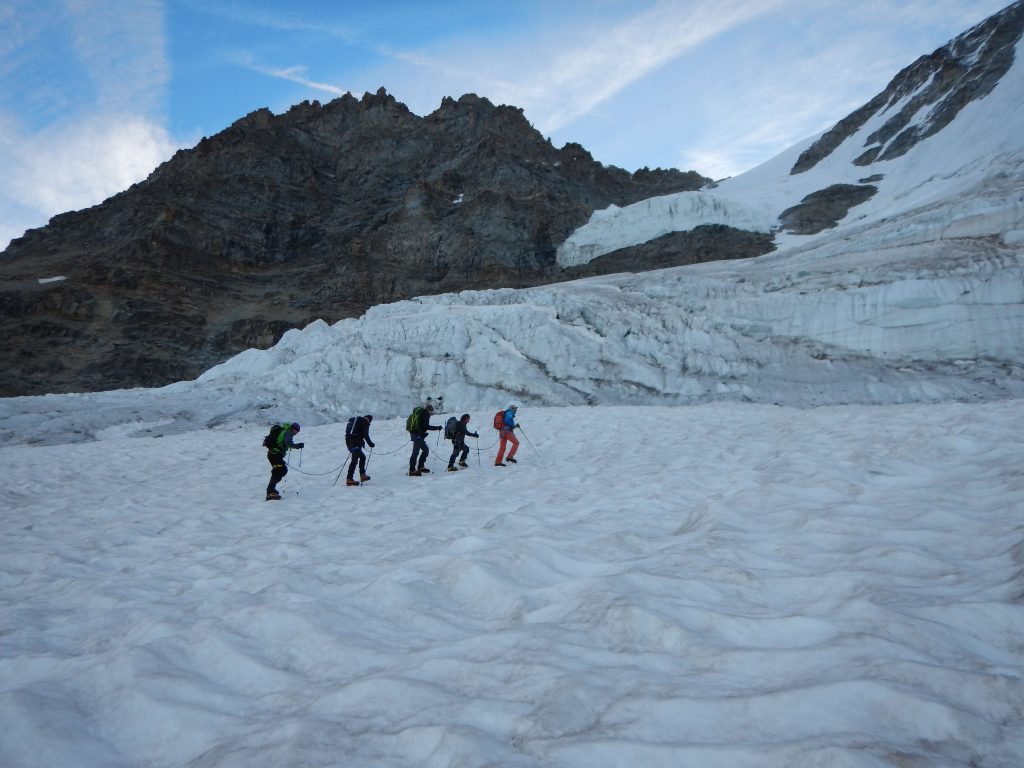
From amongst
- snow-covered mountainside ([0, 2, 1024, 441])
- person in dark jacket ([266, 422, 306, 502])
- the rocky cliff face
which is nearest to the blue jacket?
person in dark jacket ([266, 422, 306, 502])

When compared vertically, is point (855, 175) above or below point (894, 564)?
above

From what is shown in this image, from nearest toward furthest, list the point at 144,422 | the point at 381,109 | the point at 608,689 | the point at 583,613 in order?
the point at 608,689, the point at 583,613, the point at 144,422, the point at 381,109

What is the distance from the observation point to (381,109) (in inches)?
3691

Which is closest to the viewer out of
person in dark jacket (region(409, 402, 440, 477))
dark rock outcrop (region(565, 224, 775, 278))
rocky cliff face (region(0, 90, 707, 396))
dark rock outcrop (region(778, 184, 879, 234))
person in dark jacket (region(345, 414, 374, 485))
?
person in dark jacket (region(345, 414, 374, 485))

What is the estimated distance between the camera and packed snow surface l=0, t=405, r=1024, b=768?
7.20 ft

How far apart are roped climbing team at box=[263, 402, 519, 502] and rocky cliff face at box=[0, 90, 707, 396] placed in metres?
44.4

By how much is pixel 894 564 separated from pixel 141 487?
13.0 meters

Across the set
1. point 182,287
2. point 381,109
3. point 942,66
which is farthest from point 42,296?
point 942,66

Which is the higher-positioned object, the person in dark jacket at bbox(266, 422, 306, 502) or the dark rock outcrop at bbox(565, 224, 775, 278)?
the dark rock outcrop at bbox(565, 224, 775, 278)

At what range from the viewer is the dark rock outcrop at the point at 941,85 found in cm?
5509

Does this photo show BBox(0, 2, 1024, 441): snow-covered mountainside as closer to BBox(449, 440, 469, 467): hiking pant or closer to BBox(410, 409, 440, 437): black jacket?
BBox(449, 440, 469, 467): hiking pant

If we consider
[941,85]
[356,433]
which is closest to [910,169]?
[941,85]

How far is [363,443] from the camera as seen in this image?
12.0 m

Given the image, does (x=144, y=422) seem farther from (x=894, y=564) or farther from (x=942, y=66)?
(x=942, y=66)
